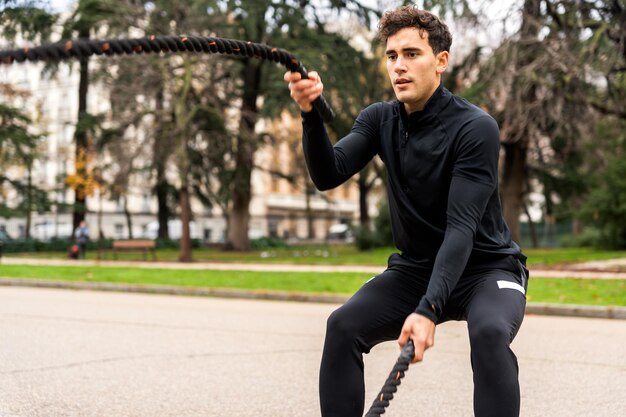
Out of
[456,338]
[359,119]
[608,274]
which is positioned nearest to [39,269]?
[608,274]

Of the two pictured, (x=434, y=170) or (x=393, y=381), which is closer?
(x=393, y=381)

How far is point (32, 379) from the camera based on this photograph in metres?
6.39

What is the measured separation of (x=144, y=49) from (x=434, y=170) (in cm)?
132

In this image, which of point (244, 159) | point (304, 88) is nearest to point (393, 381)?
point (304, 88)

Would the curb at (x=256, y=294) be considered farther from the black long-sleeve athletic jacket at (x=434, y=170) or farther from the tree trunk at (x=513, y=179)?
the tree trunk at (x=513, y=179)

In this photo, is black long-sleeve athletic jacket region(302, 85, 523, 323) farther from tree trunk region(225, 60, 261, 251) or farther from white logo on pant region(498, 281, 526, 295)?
tree trunk region(225, 60, 261, 251)

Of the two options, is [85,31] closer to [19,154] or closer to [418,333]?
[19,154]

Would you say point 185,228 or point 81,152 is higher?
point 81,152

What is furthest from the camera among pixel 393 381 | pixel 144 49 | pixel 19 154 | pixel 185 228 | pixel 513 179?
pixel 19 154

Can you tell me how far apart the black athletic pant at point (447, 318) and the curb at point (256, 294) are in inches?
354

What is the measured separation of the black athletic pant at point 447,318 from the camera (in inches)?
117

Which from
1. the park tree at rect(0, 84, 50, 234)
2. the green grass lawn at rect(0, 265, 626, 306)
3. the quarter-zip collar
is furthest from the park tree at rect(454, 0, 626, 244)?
the park tree at rect(0, 84, 50, 234)

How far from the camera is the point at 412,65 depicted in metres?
3.27

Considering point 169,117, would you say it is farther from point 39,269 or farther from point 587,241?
point 587,241
